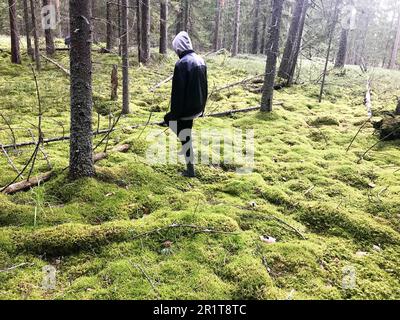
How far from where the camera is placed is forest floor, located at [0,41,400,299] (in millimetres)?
3354

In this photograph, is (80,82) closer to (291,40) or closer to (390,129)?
(390,129)

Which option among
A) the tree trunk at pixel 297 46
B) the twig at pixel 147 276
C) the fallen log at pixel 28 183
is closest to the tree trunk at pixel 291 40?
the tree trunk at pixel 297 46

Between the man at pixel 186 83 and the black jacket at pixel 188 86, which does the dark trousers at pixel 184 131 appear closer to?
the man at pixel 186 83

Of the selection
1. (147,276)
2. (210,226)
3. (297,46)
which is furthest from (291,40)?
(147,276)

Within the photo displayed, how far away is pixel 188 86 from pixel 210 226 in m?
2.19

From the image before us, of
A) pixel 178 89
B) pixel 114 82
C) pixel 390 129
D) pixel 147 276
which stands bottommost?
pixel 147 276

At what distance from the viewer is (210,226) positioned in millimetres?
4199

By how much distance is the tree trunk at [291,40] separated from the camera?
43.8ft

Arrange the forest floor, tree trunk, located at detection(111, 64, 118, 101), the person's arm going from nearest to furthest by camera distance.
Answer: the forest floor
the person's arm
tree trunk, located at detection(111, 64, 118, 101)

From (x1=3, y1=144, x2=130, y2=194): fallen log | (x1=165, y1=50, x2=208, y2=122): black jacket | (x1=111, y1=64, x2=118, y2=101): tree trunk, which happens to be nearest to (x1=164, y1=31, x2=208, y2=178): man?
(x1=165, y1=50, x2=208, y2=122): black jacket

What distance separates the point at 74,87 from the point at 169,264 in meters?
2.59

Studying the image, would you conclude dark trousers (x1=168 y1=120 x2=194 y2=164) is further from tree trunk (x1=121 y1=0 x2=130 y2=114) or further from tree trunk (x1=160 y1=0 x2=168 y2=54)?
tree trunk (x1=160 y1=0 x2=168 y2=54)

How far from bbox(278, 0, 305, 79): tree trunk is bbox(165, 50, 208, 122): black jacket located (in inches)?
373
